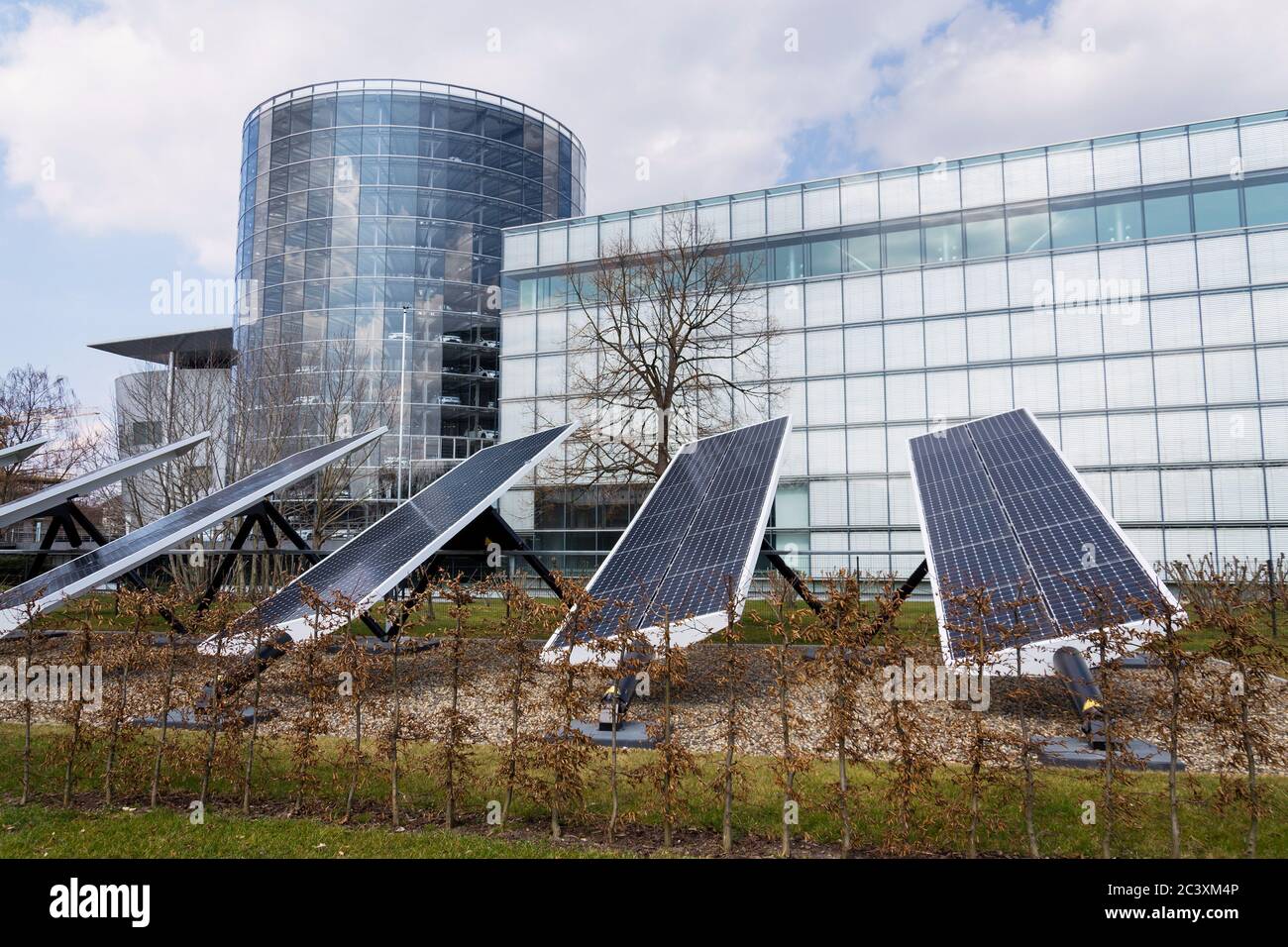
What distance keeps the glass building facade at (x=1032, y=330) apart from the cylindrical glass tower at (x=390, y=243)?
13.3m

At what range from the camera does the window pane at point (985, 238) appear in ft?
A: 113

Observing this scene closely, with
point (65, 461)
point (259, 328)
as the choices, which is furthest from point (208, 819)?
point (259, 328)

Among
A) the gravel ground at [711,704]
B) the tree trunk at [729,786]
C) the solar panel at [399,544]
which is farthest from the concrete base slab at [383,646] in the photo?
the tree trunk at [729,786]

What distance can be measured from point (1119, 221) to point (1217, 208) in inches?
131

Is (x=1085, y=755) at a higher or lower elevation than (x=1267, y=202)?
lower

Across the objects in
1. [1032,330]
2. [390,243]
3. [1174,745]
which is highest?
[390,243]

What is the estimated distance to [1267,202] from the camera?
31.0 m

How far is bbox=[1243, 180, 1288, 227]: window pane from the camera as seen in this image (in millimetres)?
30891

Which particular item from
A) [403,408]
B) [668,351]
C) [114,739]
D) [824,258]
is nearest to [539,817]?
[114,739]

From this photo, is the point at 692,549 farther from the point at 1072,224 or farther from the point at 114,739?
the point at 1072,224

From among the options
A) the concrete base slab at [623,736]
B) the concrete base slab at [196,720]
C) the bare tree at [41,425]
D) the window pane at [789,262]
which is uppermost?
the window pane at [789,262]

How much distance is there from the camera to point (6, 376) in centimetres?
3944

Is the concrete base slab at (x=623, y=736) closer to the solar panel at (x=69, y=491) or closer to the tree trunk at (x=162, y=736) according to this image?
the tree trunk at (x=162, y=736)
